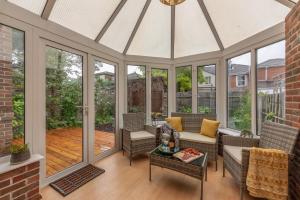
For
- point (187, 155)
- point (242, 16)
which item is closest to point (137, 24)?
point (242, 16)

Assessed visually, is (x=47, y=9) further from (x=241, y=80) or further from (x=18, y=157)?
(x=241, y=80)

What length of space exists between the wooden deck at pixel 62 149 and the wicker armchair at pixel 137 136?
2.25 feet

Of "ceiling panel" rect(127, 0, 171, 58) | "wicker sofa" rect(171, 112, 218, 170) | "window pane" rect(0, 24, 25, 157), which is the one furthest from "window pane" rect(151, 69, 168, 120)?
"window pane" rect(0, 24, 25, 157)

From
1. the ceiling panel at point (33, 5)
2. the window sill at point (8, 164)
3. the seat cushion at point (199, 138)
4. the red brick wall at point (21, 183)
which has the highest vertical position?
the ceiling panel at point (33, 5)

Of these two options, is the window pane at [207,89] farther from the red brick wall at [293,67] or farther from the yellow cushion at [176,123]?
the red brick wall at [293,67]

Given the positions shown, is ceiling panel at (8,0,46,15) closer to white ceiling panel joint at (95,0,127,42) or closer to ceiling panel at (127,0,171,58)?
white ceiling panel joint at (95,0,127,42)

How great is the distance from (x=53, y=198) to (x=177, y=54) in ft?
12.6

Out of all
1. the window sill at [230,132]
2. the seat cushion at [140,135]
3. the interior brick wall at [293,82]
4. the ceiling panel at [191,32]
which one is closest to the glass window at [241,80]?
the ceiling panel at [191,32]

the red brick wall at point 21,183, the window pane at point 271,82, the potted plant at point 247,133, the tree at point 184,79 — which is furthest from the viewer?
the tree at point 184,79

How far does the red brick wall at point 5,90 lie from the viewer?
1917 mm

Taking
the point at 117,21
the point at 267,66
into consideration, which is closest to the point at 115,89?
the point at 117,21

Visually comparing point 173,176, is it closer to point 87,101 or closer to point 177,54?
point 87,101

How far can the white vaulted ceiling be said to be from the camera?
2.49m

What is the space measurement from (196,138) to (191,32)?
233 cm
